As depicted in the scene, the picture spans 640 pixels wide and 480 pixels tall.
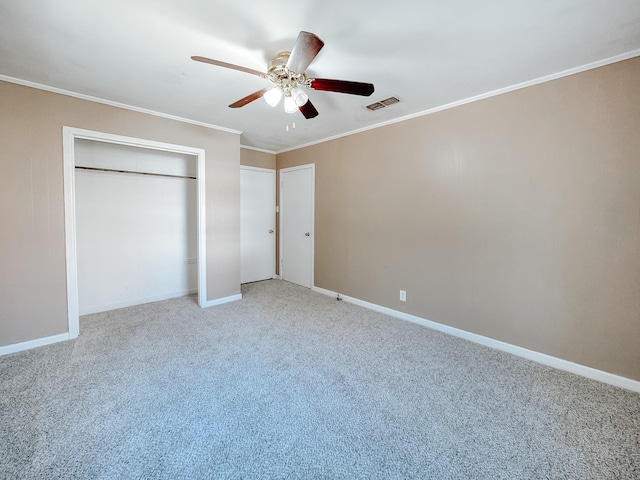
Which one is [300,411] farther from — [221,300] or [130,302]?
[130,302]

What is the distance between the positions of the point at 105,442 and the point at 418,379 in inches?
82.2

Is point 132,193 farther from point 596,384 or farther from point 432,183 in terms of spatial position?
point 596,384

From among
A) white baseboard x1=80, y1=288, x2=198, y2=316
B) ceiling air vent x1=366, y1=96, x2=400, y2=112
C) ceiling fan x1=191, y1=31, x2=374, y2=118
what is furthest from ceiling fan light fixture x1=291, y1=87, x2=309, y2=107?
white baseboard x1=80, y1=288, x2=198, y2=316

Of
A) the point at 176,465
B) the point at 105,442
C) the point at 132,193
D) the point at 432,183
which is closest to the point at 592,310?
the point at 432,183

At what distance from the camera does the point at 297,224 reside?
4.79 m

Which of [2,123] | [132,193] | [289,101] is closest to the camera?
[289,101]

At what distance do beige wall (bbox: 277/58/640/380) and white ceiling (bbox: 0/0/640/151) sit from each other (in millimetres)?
327

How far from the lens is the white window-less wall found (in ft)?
11.3

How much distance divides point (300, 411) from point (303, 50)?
7.25 feet

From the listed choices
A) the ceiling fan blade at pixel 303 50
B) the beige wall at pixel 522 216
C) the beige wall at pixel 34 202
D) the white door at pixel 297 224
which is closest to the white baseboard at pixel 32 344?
the beige wall at pixel 34 202

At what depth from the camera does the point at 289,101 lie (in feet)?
6.69

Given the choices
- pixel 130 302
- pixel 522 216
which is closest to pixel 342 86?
pixel 522 216

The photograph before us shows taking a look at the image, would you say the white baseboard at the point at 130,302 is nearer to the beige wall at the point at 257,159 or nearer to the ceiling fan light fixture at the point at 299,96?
the beige wall at the point at 257,159

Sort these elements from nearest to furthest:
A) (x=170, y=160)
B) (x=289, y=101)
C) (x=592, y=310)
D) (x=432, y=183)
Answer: (x=289, y=101) → (x=592, y=310) → (x=432, y=183) → (x=170, y=160)
